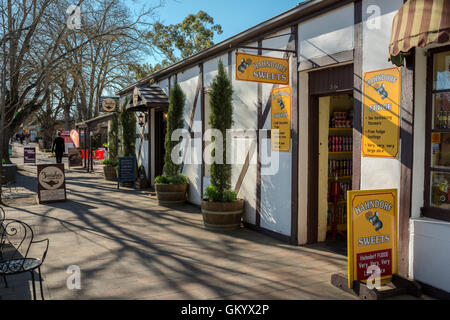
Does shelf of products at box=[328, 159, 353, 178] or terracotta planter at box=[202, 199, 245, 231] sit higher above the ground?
shelf of products at box=[328, 159, 353, 178]

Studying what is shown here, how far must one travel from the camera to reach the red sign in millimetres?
4082

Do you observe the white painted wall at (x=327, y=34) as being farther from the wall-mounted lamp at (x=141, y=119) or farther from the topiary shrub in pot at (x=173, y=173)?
the wall-mounted lamp at (x=141, y=119)

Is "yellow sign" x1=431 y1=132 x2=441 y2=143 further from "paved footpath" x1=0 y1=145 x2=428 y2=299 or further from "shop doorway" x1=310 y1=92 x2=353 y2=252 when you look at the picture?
"shop doorway" x1=310 y1=92 x2=353 y2=252

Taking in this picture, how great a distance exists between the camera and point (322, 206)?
637cm

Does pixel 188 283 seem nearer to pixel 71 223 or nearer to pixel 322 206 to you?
pixel 322 206

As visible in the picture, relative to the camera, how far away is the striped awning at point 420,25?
3.38 meters

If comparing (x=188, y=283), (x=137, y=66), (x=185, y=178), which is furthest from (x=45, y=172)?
(x=137, y=66)

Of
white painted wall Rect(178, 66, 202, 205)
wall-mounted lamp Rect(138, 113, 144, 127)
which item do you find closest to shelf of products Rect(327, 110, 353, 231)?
white painted wall Rect(178, 66, 202, 205)

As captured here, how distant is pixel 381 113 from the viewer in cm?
470

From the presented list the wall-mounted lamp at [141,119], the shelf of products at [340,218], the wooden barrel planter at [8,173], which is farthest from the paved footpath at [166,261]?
the wooden barrel planter at [8,173]

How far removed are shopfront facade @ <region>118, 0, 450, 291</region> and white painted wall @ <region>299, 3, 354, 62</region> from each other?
0.01 meters

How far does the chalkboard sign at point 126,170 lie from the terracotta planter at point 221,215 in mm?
6142

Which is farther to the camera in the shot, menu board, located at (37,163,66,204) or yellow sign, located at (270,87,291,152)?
menu board, located at (37,163,66,204)

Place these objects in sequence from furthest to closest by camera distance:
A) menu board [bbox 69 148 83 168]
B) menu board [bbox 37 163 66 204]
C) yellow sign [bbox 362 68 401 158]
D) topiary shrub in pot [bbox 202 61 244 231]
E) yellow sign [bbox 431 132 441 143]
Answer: menu board [bbox 69 148 83 168] < menu board [bbox 37 163 66 204] < topiary shrub in pot [bbox 202 61 244 231] < yellow sign [bbox 362 68 401 158] < yellow sign [bbox 431 132 441 143]
